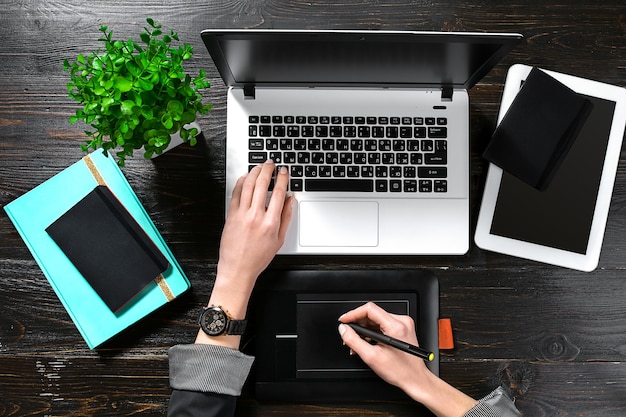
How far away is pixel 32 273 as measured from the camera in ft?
3.37

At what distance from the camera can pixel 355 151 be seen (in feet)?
3.23

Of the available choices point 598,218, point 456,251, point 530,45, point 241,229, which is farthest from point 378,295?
point 530,45

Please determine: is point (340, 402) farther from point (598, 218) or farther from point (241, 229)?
point (598, 218)

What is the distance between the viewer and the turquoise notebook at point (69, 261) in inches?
39.0

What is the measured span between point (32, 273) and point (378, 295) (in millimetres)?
648

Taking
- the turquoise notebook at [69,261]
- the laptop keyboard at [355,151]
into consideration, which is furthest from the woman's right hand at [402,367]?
the turquoise notebook at [69,261]

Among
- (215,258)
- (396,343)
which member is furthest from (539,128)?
(215,258)

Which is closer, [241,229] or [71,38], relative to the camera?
[241,229]

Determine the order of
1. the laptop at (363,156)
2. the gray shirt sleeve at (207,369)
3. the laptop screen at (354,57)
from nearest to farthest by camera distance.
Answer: the laptop screen at (354,57), the gray shirt sleeve at (207,369), the laptop at (363,156)

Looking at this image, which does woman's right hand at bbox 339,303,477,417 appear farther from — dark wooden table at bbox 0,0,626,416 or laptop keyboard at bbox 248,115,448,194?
laptop keyboard at bbox 248,115,448,194

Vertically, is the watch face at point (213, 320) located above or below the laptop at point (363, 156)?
below

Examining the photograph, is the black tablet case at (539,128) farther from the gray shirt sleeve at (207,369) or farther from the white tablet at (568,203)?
the gray shirt sleeve at (207,369)

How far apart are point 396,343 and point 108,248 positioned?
535mm

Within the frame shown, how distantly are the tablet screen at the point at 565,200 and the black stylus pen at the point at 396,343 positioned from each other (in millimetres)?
278
